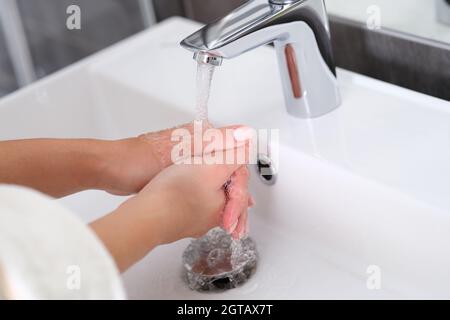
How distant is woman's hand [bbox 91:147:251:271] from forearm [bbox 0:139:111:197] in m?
0.08


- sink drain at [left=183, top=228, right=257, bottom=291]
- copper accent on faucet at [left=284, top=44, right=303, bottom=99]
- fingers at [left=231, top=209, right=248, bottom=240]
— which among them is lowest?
sink drain at [left=183, top=228, right=257, bottom=291]

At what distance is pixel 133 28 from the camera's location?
118cm

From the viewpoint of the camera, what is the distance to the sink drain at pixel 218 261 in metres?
0.76

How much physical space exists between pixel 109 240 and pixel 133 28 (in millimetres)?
615

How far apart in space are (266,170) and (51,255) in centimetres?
33

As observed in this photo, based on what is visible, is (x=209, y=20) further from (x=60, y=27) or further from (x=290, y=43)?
(x=290, y=43)

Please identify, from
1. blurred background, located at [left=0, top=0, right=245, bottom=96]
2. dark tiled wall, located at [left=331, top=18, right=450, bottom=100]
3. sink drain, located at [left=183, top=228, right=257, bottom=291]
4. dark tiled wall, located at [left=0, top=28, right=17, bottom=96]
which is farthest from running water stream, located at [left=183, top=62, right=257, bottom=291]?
dark tiled wall, located at [left=0, top=28, right=17, bottom=96]

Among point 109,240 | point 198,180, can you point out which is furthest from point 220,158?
point 109,240

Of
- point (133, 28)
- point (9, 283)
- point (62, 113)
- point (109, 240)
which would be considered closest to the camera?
point (9, 283)

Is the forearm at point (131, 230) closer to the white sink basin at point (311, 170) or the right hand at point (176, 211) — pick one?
the right hand at point (176, 211)

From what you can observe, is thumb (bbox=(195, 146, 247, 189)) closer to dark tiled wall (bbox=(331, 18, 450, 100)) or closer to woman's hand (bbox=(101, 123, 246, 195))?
woman's hand (bbox=(101, 123, 246, 195))

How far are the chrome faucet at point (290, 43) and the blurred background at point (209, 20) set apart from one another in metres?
0.10

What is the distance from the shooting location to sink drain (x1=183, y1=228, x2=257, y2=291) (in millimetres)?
765
